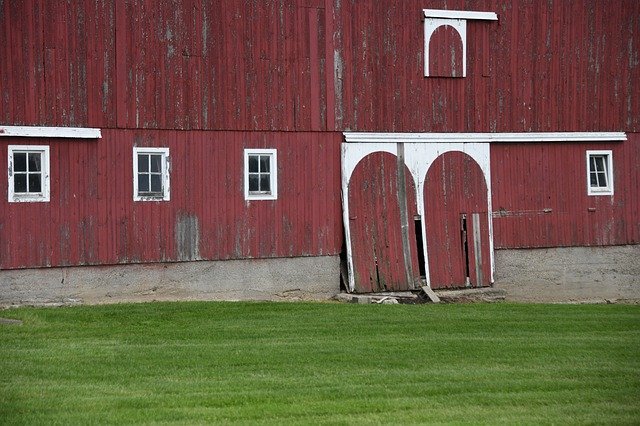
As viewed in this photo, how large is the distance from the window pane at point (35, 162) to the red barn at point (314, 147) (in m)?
0.03

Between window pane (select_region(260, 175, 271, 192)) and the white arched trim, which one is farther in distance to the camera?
the white arched trim

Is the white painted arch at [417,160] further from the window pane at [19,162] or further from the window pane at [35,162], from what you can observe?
the window pane at [19,162]

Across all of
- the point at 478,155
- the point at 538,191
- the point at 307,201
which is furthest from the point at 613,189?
the point at 307,201

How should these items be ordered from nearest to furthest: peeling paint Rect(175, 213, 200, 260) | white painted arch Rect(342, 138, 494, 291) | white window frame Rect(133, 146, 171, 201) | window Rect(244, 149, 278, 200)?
white window frame Rect(133, 146, 171, 201), peeling paint Rect(175, 213, 200, 260), window Rect(244, 149, 278, 200), white painted arch Rect(342, 138, 494, 291)

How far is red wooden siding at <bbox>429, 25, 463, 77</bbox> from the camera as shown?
2461cm

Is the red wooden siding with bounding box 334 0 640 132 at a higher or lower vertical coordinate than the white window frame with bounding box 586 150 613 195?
higher

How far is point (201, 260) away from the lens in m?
22.3

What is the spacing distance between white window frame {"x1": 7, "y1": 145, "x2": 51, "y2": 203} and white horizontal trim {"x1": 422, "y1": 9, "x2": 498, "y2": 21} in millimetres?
8838

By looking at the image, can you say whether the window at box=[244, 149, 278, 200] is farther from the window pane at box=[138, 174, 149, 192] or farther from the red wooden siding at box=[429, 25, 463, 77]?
the red wooden siding at box=[429, 25, 463, 77]

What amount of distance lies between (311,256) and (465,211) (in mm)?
3780

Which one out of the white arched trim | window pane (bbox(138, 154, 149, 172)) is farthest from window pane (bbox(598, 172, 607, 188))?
window pane (bbox(138, 154, 149, 172))

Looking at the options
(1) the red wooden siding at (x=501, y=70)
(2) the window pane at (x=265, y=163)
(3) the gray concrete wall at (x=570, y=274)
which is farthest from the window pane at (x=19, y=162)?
(3) the gray concrete wall at (x=570, y=274)

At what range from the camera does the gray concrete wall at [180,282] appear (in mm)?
20781

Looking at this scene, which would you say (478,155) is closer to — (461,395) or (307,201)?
(307,201)
